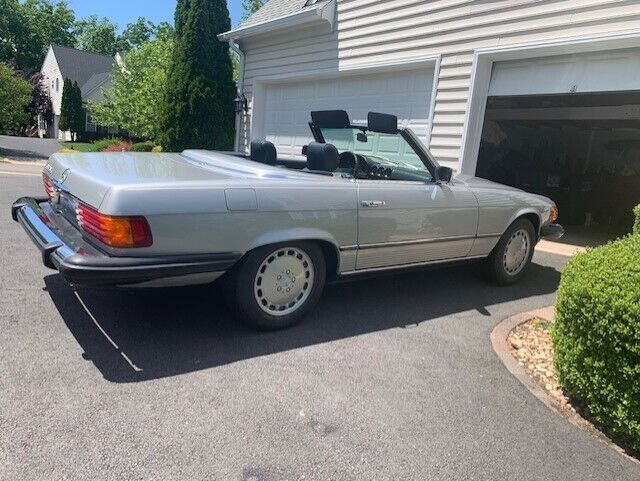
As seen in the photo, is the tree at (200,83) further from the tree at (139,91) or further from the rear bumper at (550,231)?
the rear bumper at (550,231)

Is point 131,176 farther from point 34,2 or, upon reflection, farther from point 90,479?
point 34,2

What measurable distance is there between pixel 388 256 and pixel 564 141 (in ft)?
35.9

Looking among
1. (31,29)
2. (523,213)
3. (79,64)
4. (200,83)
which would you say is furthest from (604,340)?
(31,29)

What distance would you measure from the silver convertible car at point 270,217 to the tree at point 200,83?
9453 mm

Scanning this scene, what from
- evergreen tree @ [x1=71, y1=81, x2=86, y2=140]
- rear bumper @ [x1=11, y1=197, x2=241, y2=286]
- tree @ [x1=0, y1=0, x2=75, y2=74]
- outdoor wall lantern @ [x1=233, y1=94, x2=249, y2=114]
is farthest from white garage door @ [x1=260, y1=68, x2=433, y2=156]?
tree @ [x1=0, y1=0, x2=75, y2=74]

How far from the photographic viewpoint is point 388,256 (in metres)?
3.97

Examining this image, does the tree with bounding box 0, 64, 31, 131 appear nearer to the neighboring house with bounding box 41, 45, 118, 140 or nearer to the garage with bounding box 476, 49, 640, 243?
the garage with bounding box 476, 49, 640, 243

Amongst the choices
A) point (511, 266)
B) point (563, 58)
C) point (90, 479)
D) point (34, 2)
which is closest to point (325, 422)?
point (90, 479)

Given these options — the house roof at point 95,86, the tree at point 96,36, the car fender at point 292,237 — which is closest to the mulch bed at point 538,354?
the car fender at point 292,237

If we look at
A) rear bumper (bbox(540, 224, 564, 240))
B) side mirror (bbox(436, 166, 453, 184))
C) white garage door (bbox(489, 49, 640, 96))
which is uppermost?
white garage door (bbox(489, 49, 640, 96))

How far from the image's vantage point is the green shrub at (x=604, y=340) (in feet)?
Answer: 8.25

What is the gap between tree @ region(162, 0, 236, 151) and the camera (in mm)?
13664

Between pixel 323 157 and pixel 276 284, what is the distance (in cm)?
108

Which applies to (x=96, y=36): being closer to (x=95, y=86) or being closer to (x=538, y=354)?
(x=95, y=86)
